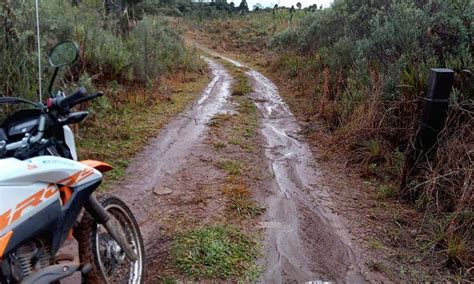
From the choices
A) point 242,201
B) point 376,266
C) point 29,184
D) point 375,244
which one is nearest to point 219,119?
point 242,201

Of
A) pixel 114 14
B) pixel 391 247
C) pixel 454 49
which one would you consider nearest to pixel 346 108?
pixel 454 49

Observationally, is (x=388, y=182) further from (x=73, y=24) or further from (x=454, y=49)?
(x=73, y=24)

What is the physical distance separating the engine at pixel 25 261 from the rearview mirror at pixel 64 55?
91 cm

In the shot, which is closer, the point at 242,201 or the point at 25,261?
the point at 25,261

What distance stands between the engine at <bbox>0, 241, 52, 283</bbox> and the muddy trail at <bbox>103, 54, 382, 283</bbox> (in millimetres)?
1049

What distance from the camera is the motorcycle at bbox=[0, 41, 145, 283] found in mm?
1697

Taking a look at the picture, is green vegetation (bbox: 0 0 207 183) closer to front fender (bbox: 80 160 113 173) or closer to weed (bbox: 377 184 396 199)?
front fender (bbox: 80 160 113 173)

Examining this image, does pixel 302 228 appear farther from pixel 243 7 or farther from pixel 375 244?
pixel 243 7

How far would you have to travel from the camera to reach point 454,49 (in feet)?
16.3

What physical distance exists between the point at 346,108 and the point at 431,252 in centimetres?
328

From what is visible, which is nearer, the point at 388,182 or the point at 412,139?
the point at 412,139

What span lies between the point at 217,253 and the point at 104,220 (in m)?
1.07

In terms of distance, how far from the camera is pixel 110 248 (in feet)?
8.02

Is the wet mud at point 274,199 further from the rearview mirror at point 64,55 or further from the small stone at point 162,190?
the rearview mirror at point 64,55
